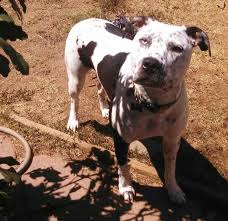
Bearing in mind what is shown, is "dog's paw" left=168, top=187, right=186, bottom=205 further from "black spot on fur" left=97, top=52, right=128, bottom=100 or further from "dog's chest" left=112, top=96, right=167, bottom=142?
"black spot on fur" left=97, top=52, right=128, bottom=100

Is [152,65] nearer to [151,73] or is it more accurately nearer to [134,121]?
[151,73]

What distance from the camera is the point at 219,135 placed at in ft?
21.7

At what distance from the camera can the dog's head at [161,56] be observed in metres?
4.09

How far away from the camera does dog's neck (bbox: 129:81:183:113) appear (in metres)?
4.54

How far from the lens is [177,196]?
5.61m

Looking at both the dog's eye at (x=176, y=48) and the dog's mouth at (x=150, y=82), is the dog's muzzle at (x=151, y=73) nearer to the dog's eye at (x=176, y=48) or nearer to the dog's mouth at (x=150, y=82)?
the dog's mouth at (x=150, y=82)

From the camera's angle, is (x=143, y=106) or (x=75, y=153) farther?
(x=75, y=153)

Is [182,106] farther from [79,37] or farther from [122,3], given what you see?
[122,3]

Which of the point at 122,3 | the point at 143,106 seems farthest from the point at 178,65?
the point at 122,3

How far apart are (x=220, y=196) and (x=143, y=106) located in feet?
5.55

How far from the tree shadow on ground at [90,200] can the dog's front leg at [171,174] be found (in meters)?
0.11

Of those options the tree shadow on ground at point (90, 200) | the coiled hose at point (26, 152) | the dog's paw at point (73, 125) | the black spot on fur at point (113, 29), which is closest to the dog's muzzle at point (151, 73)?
the black spot on fur at point (113, 29)

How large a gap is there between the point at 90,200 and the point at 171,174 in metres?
1.00

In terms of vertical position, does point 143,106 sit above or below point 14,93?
above
